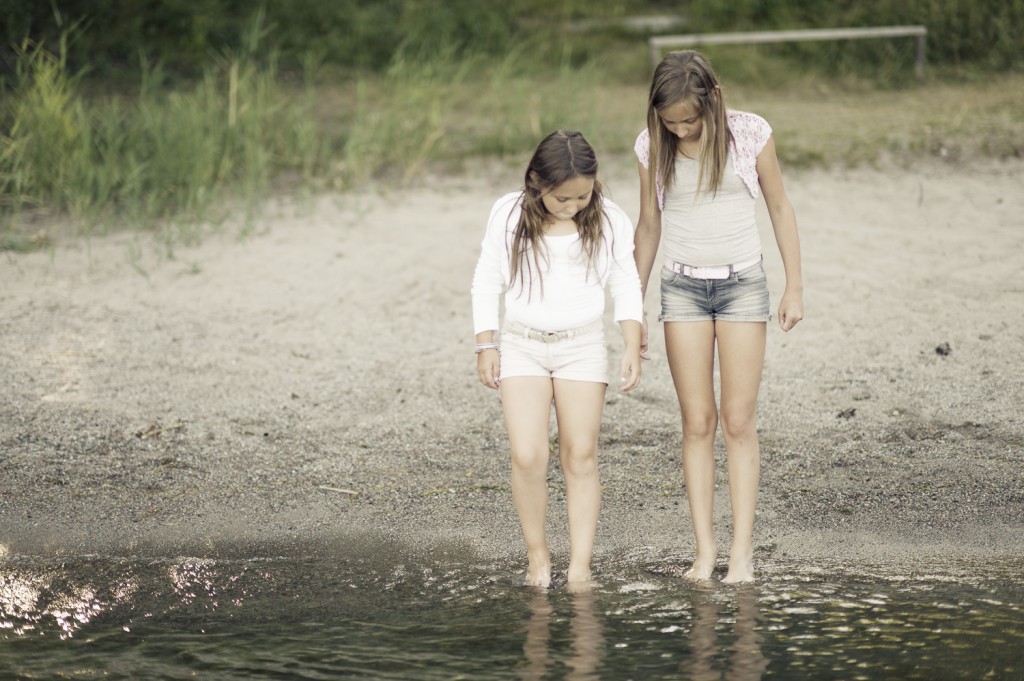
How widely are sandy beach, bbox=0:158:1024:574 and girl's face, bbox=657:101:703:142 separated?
5.11ft

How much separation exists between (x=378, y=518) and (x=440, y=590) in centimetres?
76

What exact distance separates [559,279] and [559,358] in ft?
0.78

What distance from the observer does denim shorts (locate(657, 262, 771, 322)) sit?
12.7 ft

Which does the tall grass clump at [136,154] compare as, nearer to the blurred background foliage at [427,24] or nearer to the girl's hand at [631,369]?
the blurred background foliage at [427,24]

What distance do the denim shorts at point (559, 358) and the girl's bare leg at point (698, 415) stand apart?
272 mm

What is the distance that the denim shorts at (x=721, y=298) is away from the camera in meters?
3.87

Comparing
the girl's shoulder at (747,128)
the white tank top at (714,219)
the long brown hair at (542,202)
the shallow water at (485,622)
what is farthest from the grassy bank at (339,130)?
the girl's shoulder at (747,128)

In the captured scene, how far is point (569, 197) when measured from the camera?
365 cm

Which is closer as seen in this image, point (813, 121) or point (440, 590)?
point (440, 590)

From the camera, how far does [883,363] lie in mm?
6582

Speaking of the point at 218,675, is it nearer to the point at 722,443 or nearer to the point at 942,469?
the point at 722,443

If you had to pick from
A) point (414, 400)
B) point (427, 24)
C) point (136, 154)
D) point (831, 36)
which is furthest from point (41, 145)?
point (831, 36)

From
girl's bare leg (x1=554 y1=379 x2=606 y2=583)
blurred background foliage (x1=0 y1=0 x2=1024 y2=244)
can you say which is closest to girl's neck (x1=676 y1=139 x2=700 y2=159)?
girl's bare leg (x1=554 y1=379 x2=606 y2=583)

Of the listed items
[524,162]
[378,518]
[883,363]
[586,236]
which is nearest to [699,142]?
[586,236]
